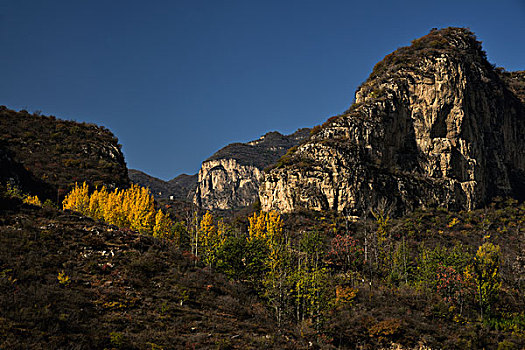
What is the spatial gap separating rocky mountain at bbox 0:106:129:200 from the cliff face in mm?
36298

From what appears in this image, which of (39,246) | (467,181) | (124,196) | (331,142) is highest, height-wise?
(331,142)

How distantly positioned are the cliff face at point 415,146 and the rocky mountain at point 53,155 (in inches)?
1429

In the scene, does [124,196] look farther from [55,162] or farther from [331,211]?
[331,211]

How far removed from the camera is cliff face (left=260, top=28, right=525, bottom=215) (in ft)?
286

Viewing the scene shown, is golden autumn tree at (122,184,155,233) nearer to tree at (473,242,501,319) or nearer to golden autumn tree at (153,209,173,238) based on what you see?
golden autumn tree at (153,209,173,238)

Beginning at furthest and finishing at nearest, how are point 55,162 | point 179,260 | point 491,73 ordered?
point 491,73, point 55,162, point 179,260

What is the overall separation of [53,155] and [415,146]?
83.6m

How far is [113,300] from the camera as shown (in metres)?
27.9

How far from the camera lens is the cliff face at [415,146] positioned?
8706 centimetres

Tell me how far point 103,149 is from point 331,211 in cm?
5318

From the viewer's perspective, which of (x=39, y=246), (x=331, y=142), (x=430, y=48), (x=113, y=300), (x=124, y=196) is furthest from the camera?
(x=430, y=48)

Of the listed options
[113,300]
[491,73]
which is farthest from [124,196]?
[491,73]

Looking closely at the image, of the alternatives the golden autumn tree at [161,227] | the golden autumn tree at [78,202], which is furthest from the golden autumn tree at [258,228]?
the golden autumn tree at [78,202]

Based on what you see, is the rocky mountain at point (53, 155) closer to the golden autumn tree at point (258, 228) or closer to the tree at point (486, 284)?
the golden autumn tree at point (258, 228)
